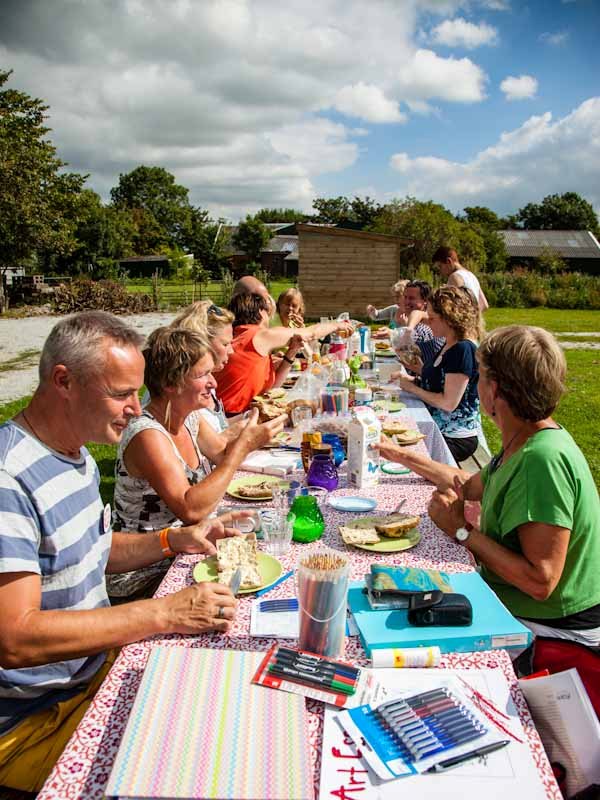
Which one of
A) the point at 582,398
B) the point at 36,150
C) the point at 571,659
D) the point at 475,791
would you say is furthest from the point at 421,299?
the point at 36,150

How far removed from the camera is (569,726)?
4.33ft

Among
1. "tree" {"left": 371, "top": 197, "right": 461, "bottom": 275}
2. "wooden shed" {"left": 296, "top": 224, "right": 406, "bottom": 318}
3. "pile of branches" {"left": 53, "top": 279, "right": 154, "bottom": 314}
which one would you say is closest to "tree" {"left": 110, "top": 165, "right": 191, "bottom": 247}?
"tree" {"left": 371, "top": 197, "right": 461, "bottom": 275}

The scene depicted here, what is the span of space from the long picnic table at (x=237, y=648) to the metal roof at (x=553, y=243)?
56180 mm

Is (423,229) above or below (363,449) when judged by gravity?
above

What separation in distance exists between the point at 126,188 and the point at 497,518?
8759cm

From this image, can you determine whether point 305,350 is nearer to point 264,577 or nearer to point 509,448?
point 509,448

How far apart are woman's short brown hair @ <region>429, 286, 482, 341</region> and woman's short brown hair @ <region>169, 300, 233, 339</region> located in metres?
1.59

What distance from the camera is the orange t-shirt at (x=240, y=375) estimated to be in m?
4.79

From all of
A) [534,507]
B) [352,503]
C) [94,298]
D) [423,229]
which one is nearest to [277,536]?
[352,503]

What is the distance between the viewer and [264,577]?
1.82m

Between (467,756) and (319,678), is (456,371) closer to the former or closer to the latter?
(319,678)

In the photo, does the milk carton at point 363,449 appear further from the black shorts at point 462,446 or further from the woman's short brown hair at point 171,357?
the black shorts at point 462,446

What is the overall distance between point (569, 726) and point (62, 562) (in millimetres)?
1388

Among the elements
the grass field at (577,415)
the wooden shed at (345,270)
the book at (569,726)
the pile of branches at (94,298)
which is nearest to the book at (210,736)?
the book at (569,726)
